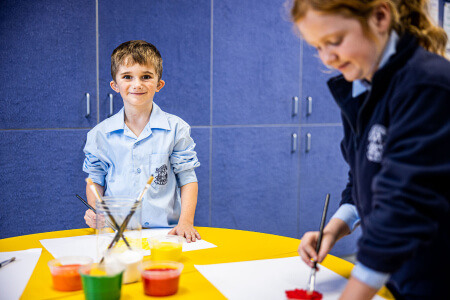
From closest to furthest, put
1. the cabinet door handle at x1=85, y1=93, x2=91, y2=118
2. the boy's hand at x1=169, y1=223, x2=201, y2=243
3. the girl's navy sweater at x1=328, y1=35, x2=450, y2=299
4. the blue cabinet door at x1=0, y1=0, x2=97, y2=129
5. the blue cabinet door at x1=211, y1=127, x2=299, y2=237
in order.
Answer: the girl's navy sweater at x1=328, y1=35, x2=450, y2=299
the boy's hand at x1=169, y1=223, x2=201, y2=243
the blue cabinet door at x1=0, y1=0, x2=97, y2=129
the cabinet door handle at x1=85, y1=93, x2=91, y2=118
the blue cabinet door at x1=211, y1=127, x2=299, y2=237

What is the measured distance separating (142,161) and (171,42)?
3.77 feet

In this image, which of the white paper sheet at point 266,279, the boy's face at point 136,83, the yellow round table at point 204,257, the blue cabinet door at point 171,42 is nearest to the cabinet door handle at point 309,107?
the blue cabinet door at point 171,42

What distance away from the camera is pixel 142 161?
164 cm

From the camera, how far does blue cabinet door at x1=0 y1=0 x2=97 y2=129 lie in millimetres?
2150

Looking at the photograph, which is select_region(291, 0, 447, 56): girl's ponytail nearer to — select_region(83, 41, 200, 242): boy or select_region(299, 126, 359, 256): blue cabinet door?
select_region(83, 41, 200, 242): boy

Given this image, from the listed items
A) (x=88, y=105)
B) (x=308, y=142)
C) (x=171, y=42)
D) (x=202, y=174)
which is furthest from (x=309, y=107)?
(x=88, y=105)

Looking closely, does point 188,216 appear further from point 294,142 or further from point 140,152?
point 294,142

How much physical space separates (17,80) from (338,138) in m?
2.31

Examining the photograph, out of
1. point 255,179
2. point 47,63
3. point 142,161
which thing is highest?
point 47,63

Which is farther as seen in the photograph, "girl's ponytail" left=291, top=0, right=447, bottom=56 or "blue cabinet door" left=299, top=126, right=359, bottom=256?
"blue cabinet door" left=299, top=126, right=359, bottom=256

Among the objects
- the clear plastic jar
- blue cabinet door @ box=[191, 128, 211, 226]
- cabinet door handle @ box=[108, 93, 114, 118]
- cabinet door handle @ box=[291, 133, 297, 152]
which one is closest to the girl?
the clear plastic jar

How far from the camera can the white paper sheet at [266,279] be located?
882 millimetres

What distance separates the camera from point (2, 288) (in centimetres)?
91

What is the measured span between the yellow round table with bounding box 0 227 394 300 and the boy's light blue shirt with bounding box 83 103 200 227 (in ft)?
0.84
